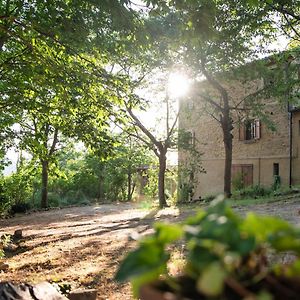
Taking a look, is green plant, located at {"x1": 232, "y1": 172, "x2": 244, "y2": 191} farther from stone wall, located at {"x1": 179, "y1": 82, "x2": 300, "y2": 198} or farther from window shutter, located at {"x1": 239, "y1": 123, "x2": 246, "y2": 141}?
window shutter, located at {"x1": 239, "y1": 123, "x2": 246, "y2": 141}

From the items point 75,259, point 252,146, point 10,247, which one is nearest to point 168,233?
point 75,259

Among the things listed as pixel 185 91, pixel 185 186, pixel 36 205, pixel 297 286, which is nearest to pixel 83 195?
pixel 36 205

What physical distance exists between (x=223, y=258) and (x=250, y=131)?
24214mm

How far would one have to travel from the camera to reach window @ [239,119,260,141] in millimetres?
23281

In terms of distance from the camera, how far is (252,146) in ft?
77.4

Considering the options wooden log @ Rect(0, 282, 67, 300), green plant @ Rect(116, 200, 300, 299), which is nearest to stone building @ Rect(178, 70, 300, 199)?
wooden log @ Rect(0, 282, 67, 300)

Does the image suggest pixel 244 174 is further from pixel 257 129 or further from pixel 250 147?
pixel 257 129

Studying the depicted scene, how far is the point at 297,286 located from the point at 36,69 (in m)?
7.45

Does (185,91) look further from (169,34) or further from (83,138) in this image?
(169,34)

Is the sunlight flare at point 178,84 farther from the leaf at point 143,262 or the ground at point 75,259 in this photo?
the leaf at point 143,262

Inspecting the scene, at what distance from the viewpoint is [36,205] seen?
75.5 ft

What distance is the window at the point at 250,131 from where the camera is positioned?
917 inches

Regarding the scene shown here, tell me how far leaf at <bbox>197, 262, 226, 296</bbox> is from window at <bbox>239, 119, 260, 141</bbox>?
2331 centimetres

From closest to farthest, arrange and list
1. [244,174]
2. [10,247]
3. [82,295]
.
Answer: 1. [82,295]
2. [10,247]
3. [244,174]
